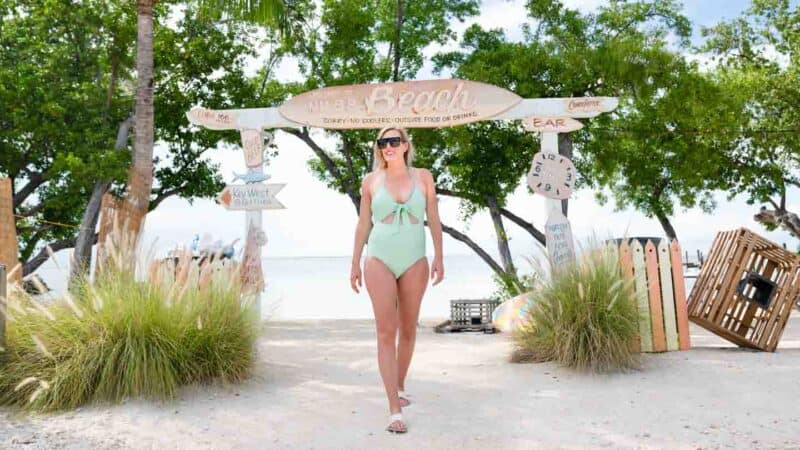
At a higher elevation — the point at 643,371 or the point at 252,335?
the point at 252,335

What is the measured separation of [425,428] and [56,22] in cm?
1585

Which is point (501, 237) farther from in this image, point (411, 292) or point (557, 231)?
point (411, 292)

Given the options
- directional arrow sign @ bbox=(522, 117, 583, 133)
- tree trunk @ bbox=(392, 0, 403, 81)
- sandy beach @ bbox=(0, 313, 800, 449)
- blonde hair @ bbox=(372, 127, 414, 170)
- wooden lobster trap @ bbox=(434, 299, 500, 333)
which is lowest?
sandy beach @ bbox=(0, 313, 800, 449)

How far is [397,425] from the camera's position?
4.32 metres

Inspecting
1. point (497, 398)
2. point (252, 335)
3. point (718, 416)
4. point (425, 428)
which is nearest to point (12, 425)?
point (252, 335)

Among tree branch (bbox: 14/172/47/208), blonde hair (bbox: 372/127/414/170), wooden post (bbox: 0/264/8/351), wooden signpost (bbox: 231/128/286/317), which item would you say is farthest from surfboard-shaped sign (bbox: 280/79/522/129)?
tree branch (bbox: 14/172/47/208)

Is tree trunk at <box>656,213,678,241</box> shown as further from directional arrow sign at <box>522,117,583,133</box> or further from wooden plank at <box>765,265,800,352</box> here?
wooden plank at <box>765,265,800,352</box>

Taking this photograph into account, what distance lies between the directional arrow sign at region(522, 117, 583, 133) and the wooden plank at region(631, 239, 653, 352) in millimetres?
2535

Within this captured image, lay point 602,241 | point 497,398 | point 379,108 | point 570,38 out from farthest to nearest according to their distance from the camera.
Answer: point 570,38 < point 379,108 < point 602,241 < point 497,398

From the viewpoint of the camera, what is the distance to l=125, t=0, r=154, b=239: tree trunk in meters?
9.59

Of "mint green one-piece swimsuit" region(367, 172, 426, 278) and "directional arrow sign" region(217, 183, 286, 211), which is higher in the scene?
"directional arrow sign" region(217, 183, 286, 211)

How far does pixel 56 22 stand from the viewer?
55.1 ft

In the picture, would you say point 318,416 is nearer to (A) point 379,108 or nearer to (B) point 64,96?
(A) point 379,108

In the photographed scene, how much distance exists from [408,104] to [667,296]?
399 centimetres
